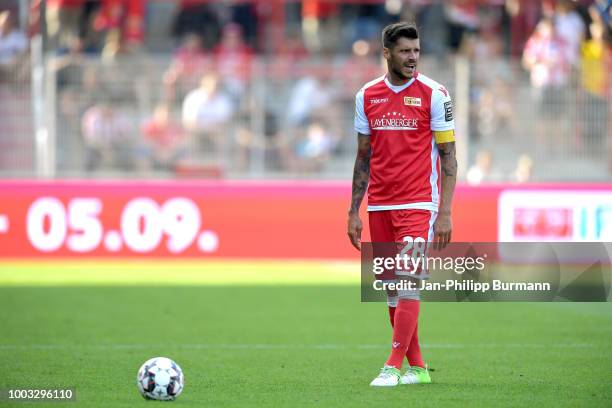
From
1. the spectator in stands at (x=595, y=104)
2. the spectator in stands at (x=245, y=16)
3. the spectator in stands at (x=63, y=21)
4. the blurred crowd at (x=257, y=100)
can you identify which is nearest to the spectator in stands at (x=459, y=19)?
the blurred crowd at (x=257, y=100)

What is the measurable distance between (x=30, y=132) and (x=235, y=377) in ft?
39.1

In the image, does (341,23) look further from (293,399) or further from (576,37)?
(293,399)

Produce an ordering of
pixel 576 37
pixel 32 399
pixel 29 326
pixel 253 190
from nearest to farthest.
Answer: pixel 32 399, pixel 29 326, pixel 253 190, pixel 576 37

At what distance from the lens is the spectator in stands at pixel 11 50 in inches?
774

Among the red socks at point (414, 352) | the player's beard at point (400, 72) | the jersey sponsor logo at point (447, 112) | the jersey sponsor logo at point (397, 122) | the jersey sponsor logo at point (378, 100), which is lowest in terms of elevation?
the red socks at point (414, 352)

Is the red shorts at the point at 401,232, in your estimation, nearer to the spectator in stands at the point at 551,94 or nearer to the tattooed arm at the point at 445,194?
the tattooed arm at the point at 445,194

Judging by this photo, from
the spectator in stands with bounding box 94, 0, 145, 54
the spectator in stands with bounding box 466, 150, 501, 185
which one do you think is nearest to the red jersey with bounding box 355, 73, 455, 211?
the spectator in stands with bounding box 466, 150, 501, 185

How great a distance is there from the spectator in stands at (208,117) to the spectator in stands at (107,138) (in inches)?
41.7

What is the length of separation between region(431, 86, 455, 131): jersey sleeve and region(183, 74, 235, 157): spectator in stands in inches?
464

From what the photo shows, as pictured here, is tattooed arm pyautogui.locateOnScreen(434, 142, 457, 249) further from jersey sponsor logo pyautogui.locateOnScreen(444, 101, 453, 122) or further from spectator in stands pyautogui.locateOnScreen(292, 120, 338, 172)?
spectator in stands pyautogui.locateOnScreen(292, 120, 338, 172)

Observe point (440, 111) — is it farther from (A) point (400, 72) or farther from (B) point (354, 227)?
(B) point (354, 227)

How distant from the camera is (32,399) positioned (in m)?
7.49

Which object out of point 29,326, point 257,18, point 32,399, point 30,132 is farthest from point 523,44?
point 32,399

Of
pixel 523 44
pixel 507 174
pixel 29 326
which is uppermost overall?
pixel 523 44
